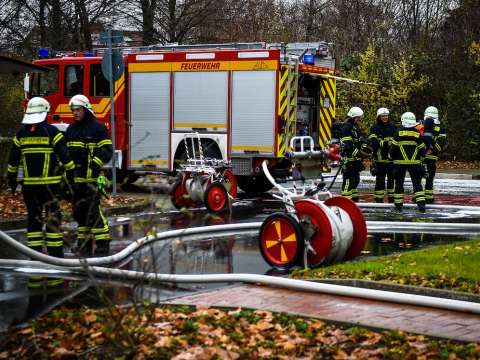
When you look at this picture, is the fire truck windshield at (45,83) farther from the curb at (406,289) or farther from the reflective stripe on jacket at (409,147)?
the curb at (406,289)

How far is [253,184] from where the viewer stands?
18406 mm

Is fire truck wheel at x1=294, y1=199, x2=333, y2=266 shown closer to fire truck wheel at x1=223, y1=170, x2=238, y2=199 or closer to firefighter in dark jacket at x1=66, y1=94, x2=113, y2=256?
firefighter in dark jacket at x1=66, y1=94, x2=113, y2=256

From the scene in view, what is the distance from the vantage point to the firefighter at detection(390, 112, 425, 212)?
13.9 meters

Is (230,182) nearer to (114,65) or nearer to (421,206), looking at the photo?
(114,65)

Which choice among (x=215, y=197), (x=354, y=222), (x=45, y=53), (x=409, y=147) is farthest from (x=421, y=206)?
(x=45, y=53)

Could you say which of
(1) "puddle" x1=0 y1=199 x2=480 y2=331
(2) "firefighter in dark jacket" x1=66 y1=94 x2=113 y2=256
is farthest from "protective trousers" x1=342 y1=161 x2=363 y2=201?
(2) "firefighter in dark jacket" x1=66 y1=94 x2=113 y2=256

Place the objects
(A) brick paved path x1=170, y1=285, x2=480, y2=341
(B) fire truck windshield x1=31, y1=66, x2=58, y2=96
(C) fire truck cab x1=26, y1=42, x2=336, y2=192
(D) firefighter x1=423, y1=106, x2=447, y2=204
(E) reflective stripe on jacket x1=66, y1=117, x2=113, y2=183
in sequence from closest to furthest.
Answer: (A) brick paved path x1=170, y1=285, x2=480, y2=341
(E) reflective stripe on jacket x1=66, y1=117, x2=113, y2=183
(D) firefighter x1=423, y1=106, x2=447, y2=204
(C) fire truck cab x1=26, y1=42, x2=336, y2=192
(B) fire truck windshield x1=31, y1=66, x2=58, y2=96

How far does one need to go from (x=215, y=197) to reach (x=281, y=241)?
17.9 feet

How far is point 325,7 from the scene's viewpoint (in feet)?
135

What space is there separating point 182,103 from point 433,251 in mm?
9516

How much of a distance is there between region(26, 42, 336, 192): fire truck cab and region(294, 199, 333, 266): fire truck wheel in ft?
23.8

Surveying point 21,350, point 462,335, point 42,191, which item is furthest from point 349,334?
point 42,191

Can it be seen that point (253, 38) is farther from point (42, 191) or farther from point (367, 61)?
point (42, 191)

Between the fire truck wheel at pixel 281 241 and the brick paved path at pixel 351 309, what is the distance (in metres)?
1.18
